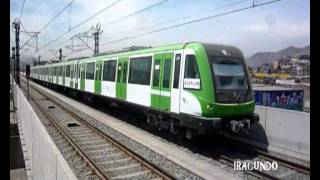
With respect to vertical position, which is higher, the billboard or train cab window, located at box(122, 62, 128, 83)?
train cab window, located at box(122, 62, 128, 83)

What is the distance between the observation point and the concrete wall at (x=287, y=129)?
10148mm

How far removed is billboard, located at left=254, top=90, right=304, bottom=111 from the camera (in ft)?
61.7

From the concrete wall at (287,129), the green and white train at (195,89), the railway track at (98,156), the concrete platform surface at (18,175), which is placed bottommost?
the concrete platform surface at (18,175)

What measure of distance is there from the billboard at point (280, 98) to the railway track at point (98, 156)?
858cm

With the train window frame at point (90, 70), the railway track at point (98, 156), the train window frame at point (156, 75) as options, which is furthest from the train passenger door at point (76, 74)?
the train window frame at point (156, 75)

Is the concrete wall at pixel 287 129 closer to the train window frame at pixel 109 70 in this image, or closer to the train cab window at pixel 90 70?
the train window frame at pixel 109 70

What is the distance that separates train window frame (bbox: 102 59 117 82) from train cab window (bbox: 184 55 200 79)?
6.98 meters

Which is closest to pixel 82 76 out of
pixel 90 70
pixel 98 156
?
pixel 90 70

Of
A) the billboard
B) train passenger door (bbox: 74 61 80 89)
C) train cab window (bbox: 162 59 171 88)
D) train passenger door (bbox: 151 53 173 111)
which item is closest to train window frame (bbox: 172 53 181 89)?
train passenger door (bbox: 151 53 173 111)

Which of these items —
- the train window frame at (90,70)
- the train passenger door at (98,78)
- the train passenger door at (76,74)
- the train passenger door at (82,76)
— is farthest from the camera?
the train passenger door at (76,74)

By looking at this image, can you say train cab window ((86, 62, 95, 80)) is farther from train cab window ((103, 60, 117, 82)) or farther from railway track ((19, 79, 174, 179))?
railway track ((19, 79, 174, 179))

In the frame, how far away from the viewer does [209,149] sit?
36.5 feet
